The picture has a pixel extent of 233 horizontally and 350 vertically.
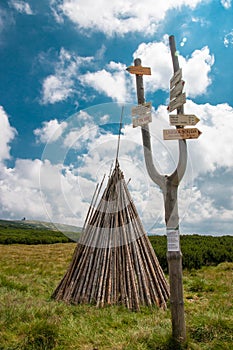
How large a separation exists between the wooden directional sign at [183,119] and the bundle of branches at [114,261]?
7.22 feet

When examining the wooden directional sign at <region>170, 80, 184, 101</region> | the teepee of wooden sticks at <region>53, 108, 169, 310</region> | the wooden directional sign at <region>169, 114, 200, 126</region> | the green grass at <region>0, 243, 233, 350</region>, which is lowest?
the green grass at <region>0, 243, 233, 350</region>

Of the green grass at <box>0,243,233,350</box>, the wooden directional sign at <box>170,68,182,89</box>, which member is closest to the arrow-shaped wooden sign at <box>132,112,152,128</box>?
the wooden directional sign at <box>170,68,182,89</box>

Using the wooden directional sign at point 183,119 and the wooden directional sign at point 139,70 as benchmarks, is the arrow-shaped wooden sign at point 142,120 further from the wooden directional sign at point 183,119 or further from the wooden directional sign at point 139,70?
the wooden directional sign at point 139,70

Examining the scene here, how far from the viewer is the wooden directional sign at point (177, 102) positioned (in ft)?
13.0

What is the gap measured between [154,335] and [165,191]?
1.62 meters

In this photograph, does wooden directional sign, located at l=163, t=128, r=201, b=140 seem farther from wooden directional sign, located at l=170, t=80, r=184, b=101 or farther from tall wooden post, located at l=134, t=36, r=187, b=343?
wooden directional sign, located at l=170, t=80, r=184, b=101

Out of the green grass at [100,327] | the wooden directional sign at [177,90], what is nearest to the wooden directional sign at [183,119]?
the wooden directional sign at [177,90]

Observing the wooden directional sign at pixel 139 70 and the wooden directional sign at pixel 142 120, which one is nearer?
the wooden directional sign at pixel 142 120

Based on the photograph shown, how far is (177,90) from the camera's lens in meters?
4.03

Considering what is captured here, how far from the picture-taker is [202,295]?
21.5ft

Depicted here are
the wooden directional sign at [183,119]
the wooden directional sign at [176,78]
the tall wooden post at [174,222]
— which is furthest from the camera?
the wooden directional sign at [176,78]

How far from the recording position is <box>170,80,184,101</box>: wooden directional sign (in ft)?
13.1

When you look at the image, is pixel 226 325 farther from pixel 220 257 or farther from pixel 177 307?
pixel 220 257

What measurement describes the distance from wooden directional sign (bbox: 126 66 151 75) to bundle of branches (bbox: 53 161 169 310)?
1961 mm
